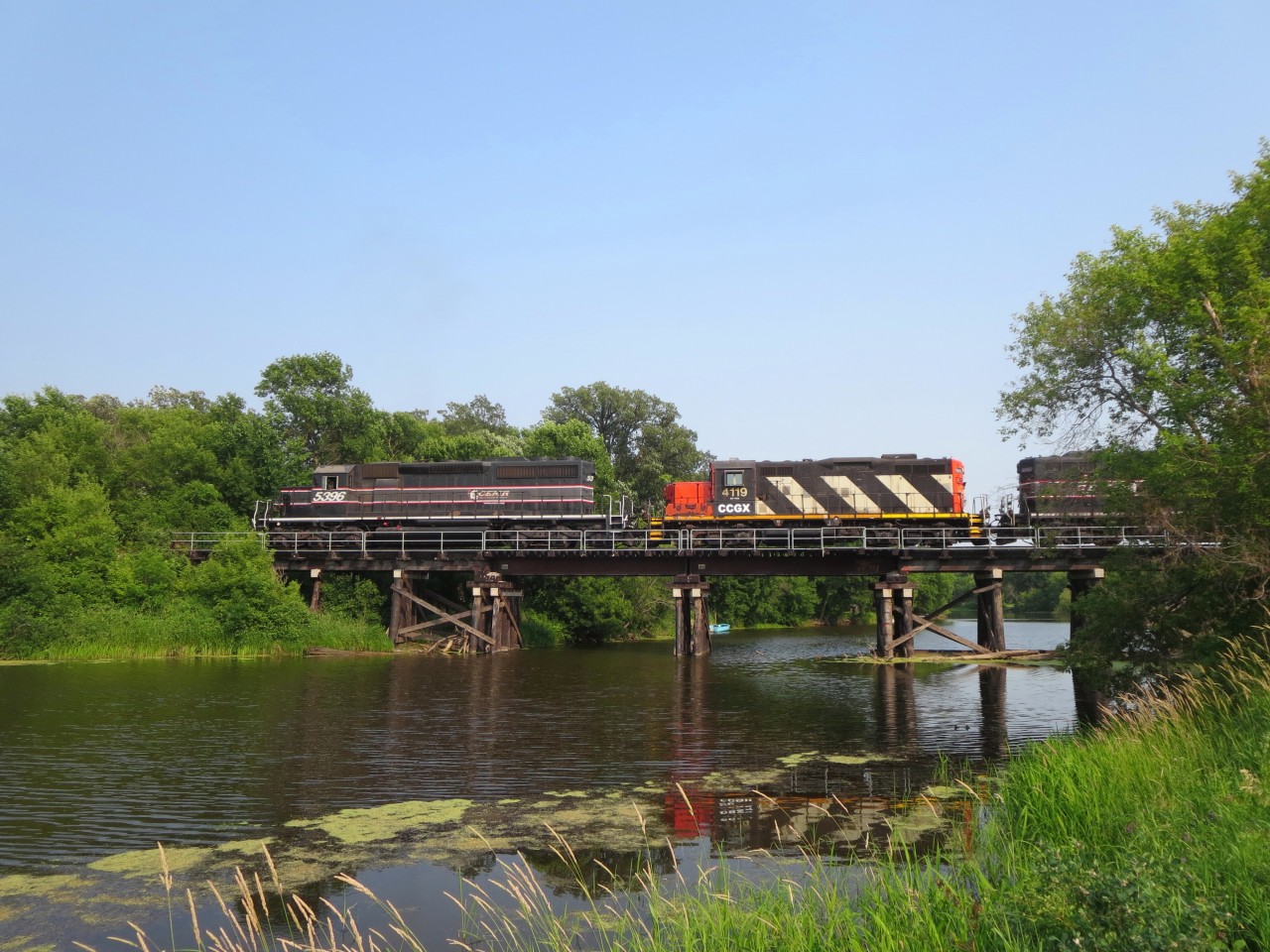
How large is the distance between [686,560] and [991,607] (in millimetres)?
12992

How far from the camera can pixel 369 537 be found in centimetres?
4300

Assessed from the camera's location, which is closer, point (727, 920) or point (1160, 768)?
point (727, 920)

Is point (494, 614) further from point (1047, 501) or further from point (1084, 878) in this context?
point (1084, 878)

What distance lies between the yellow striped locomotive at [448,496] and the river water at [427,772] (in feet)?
41.0

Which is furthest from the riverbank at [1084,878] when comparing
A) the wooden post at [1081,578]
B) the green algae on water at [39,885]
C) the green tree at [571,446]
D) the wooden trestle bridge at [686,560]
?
the green tree at [571,446]

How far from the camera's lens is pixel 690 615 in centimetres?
4003

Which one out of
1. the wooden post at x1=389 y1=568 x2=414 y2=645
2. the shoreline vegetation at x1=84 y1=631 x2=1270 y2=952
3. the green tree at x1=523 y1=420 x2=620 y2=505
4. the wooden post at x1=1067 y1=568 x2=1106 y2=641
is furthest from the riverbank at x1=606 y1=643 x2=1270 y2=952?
the green tree at x1=523 y1=420 x2=620 y2=505

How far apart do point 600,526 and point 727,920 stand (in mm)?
35772

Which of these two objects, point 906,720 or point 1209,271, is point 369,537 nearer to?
point 906,720

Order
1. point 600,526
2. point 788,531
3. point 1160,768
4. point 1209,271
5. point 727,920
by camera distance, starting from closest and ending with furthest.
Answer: point 727,920 < point 1160,768 < point 1209,271 < point 788,531 < point 600,526

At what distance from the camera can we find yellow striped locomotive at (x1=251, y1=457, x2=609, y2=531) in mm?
41406

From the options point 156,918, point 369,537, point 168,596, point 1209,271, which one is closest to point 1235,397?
point 1209,271

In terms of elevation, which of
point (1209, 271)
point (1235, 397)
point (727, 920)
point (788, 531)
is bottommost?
point (727, 920)

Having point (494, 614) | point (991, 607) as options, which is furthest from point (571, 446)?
point (991, 607)
